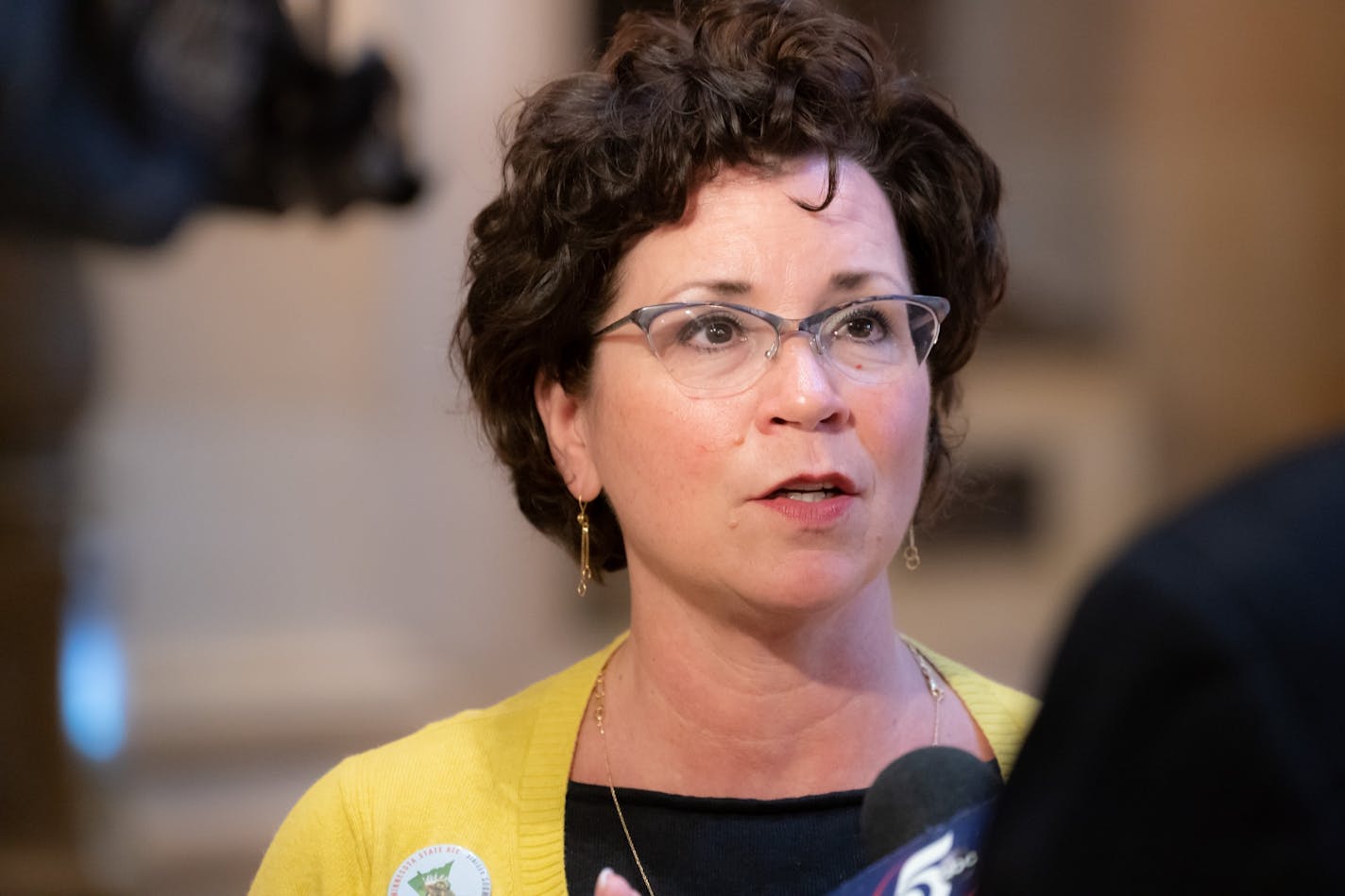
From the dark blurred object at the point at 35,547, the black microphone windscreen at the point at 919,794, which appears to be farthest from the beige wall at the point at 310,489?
the black microphone windscreen at the point at 919,794

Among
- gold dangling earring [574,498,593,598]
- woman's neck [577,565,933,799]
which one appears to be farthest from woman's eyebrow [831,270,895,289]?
gold dangling earring [574,498,593,598]

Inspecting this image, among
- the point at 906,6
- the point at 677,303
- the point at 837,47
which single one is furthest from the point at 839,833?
the point at 906,6

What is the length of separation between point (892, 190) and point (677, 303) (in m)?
0.31

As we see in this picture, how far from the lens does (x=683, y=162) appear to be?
172 cm

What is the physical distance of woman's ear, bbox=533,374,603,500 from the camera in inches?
75.2

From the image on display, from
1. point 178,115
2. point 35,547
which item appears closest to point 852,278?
point 178,115

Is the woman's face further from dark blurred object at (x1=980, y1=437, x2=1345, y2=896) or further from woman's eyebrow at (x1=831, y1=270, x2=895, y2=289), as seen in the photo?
dark blurred object at (x1=980, y1=437, x2=1345, y2=896)

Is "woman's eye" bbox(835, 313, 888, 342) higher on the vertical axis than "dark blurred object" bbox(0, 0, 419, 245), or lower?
lower

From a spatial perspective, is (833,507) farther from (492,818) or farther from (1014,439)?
(1014,439)

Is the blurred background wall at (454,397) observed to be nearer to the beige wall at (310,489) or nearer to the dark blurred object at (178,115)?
the beige wall at (310,489)

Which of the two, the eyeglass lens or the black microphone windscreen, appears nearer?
the black microphone windscreen

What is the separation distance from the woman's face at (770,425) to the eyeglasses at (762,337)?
14mm

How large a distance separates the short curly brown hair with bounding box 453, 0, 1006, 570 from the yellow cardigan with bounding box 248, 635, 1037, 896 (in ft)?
0.97

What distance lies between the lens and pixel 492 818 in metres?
1.79
